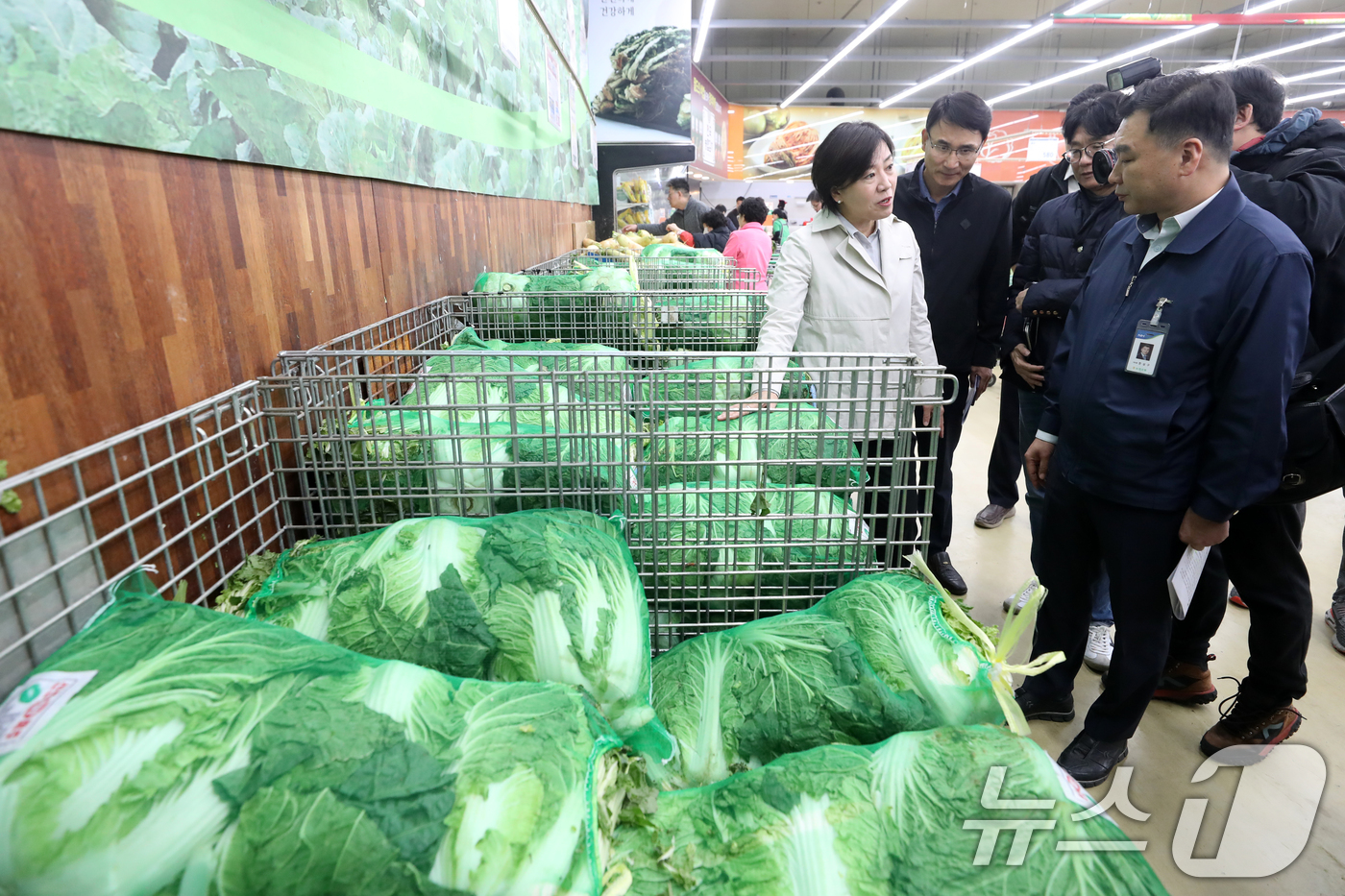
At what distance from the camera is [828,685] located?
114cm

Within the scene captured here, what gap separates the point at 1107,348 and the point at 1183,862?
1368 millimetres

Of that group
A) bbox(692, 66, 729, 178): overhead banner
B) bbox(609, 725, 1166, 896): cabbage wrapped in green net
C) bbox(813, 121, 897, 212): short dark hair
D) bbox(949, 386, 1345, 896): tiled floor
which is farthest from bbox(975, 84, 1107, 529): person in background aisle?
bbox(692, 66, 729, 178): overhead banner

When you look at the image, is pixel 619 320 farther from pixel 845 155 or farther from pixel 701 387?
pixel 845 155

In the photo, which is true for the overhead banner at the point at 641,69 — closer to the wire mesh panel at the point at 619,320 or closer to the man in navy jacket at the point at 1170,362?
the wire mesh panel at the point at 619,320

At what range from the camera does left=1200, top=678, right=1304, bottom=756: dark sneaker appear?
2.14 metres

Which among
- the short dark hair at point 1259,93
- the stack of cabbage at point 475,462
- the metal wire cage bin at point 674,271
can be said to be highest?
the short dark hair at point 1259,93

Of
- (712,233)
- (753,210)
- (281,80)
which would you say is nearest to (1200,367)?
(281,80)

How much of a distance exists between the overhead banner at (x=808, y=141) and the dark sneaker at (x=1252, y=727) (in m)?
19.2

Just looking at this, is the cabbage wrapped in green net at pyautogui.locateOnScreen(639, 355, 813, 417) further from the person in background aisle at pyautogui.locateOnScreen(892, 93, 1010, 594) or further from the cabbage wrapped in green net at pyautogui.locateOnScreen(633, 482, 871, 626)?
the person in background aisle at pyautogui.locateOnScreen(892, 93, 1010, 594)

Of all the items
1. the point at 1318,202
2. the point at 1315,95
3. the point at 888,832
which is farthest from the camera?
the point at 1315,95

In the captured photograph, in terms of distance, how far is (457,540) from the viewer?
3.83ft

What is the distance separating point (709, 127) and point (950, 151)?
1465 centimetres

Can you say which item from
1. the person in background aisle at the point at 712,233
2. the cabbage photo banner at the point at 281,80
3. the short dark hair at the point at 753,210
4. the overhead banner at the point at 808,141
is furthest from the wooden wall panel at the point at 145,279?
the overhead banner at the point at 808,141

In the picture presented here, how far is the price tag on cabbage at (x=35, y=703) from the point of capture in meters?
0.75
